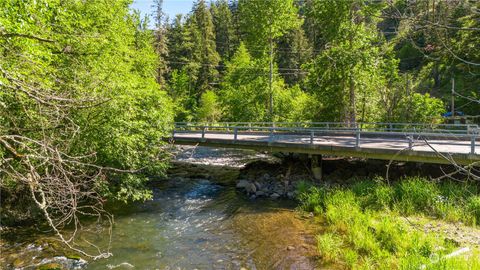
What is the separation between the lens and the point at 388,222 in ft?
26.7

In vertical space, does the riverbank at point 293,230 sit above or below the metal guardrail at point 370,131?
below

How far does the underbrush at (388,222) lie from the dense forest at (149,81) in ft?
10.3

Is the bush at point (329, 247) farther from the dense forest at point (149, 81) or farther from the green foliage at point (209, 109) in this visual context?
the green foliage at point (209, 109)

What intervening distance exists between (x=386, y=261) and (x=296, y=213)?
4.35 meters

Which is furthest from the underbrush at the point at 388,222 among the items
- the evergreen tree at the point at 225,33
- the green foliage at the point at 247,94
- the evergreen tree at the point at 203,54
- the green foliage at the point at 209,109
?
the evergreen tree at the point at 225,33

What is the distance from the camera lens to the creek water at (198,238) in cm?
769

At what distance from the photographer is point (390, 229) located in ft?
25.8

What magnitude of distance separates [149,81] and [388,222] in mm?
14711

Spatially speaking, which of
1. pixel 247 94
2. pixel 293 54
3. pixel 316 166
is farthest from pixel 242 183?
pixel 293 54

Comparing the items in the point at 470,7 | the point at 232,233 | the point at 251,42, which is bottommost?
the point at 232,233

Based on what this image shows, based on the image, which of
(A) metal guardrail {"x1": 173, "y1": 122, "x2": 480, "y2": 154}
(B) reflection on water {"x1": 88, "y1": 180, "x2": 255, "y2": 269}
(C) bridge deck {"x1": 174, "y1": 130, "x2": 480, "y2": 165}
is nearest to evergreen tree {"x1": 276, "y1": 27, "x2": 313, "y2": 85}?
(A) metal guardrail {"x1": 173, "y1": 122, "x2": 480, "y2": 154}

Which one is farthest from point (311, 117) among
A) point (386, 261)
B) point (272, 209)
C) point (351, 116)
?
point (386, 261)

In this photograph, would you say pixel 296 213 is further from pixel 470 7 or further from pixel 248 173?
pixel 470 7

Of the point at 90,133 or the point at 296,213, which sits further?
the point at 296,213
